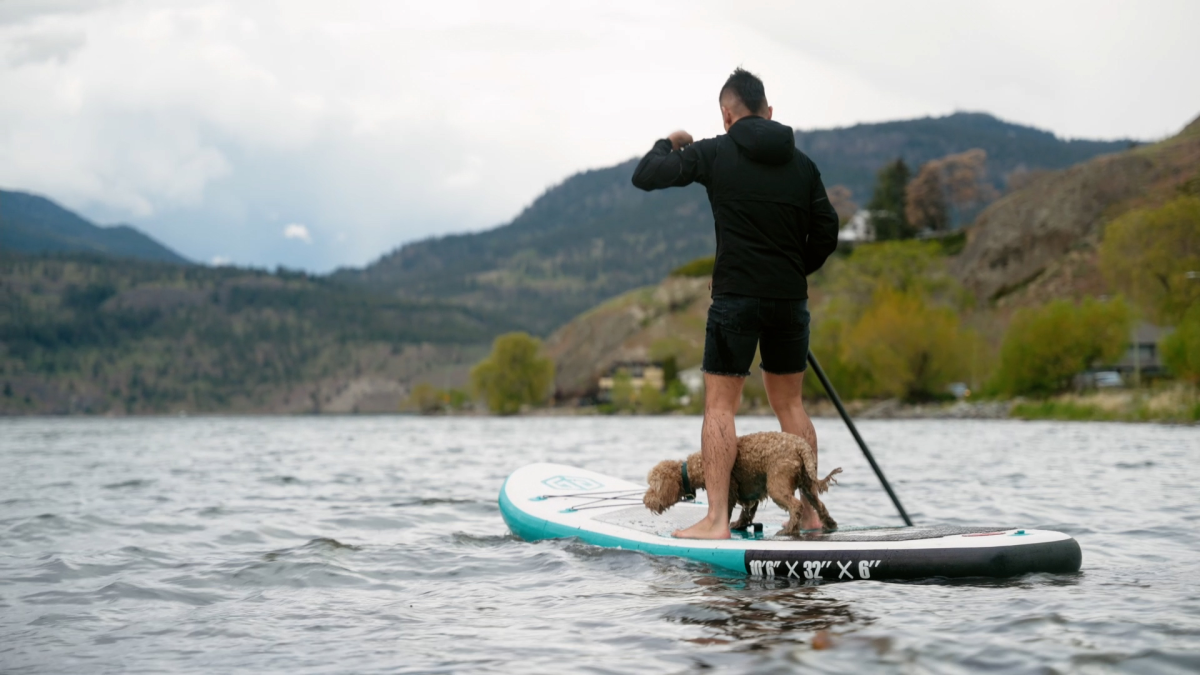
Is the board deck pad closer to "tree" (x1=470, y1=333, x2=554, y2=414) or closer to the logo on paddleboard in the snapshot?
the logo on paddleboard

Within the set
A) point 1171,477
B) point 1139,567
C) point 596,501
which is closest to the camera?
point 1139,567

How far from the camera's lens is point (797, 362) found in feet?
22.7

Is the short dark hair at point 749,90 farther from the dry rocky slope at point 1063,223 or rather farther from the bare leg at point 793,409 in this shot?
the dry rocky slope at point 1063,223

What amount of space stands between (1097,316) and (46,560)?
222 ft

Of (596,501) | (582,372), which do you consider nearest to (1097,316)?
(596,501)

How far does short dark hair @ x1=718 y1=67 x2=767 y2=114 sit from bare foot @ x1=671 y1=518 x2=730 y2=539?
2857 mm

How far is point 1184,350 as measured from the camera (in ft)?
161

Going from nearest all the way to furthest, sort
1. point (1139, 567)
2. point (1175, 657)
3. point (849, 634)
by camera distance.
Result: 1. point (1175, 657)
2. point (849, 634)
3. point (1139, 567)

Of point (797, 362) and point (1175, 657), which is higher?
point (797, 362)

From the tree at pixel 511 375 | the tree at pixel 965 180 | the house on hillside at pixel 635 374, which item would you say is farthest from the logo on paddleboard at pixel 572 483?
the tree at pixel 965 180

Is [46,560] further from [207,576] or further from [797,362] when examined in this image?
[797,362]

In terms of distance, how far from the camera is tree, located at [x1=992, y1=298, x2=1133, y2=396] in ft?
209

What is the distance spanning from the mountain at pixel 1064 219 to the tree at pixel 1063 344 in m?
36.8

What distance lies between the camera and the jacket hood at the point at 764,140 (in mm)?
6602
